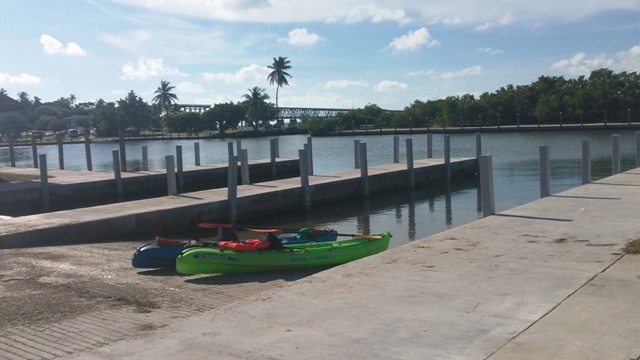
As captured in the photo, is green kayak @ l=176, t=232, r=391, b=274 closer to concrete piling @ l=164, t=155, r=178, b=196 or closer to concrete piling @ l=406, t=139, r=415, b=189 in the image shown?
concrete piling @ l=164, t=155, r=178, b=196

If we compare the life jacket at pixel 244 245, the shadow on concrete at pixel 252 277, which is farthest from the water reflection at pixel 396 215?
the life jacket at pixel 244 245

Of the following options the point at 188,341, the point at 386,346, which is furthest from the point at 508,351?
the point at 188,341

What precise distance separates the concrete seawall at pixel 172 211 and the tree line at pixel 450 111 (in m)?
34.6

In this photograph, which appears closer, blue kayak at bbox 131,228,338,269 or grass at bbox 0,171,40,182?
blue kayak at bbox 131,228,338,269

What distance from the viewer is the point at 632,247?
335 inches

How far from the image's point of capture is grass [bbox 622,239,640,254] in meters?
8.34

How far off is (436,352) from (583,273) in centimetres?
304

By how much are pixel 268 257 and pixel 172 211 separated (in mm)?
6787

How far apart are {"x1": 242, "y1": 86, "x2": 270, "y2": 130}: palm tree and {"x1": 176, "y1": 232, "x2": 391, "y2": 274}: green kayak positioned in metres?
94.0

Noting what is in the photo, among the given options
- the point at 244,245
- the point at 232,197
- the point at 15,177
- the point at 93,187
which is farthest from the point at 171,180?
the point at 15,177

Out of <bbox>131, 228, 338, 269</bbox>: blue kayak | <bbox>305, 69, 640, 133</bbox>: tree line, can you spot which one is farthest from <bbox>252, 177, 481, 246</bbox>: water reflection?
<bbox>305, 69, 640, 133</bbox>: tree line

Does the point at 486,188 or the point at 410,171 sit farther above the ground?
the point at 486,188

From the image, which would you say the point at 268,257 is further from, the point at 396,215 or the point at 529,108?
the point at 529,108

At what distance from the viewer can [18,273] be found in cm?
989
